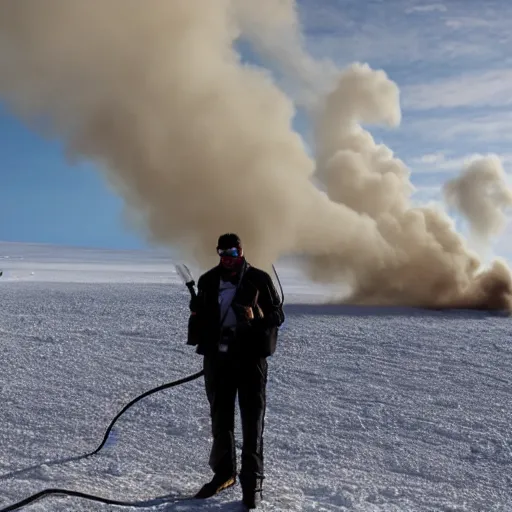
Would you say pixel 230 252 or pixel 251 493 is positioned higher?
pixel 230 252

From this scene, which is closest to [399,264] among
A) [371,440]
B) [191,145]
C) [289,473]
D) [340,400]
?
[191,145]

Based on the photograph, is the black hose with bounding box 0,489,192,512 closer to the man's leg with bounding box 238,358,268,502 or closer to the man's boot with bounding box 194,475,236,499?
the man's boot with bounding box 194,475,236,499

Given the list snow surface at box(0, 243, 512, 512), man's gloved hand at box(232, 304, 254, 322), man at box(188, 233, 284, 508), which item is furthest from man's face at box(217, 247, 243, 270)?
snow surface at box(0, 243, 512, 512)

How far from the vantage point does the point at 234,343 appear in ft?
15.9

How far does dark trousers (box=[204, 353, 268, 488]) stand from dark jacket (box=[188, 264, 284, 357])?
116 millimetres

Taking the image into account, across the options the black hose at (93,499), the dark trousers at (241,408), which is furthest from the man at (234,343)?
the black hose at (93,499)

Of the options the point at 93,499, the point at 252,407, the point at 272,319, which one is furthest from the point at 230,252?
the point at 93,499

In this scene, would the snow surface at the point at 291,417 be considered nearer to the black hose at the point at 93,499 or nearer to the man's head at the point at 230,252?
the black hose at the point at 93,499

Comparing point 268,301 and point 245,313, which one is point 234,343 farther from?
point 268,301

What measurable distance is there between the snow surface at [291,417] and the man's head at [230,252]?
1.80 m

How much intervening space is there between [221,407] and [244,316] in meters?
0.79

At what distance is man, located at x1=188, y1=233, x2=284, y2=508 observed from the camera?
4824 mm

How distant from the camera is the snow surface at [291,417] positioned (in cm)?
514

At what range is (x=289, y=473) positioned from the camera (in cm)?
555
